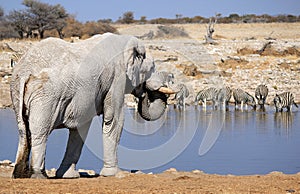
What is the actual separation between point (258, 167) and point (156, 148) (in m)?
2.74

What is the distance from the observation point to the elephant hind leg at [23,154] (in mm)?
6984

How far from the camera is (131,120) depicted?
61.0 feet

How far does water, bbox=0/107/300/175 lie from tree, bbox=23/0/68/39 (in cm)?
2354

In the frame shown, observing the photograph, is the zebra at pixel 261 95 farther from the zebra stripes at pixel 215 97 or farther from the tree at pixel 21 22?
the tree at pixel 21 22

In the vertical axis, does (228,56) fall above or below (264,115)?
above

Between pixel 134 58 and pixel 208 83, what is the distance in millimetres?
18744

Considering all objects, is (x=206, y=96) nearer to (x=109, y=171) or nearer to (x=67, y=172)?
(x=109, y=171)

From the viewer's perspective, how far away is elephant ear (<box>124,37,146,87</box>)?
8.00 meters

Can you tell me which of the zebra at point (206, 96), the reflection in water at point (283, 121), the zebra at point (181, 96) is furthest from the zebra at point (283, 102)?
the zebra at point (181, 96)

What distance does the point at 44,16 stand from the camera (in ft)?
139

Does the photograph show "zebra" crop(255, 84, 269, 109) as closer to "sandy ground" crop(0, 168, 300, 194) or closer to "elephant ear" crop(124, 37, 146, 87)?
"elephant ear" crop(124, 37, 146, 87)

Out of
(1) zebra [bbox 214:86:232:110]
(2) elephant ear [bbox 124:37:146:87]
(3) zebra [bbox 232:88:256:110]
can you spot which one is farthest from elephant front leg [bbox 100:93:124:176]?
(3) zebra [bbox 232:88:256:110]

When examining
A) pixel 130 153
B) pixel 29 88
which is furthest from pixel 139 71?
pixel 130 153

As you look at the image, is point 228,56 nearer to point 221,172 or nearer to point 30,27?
point 30,27
